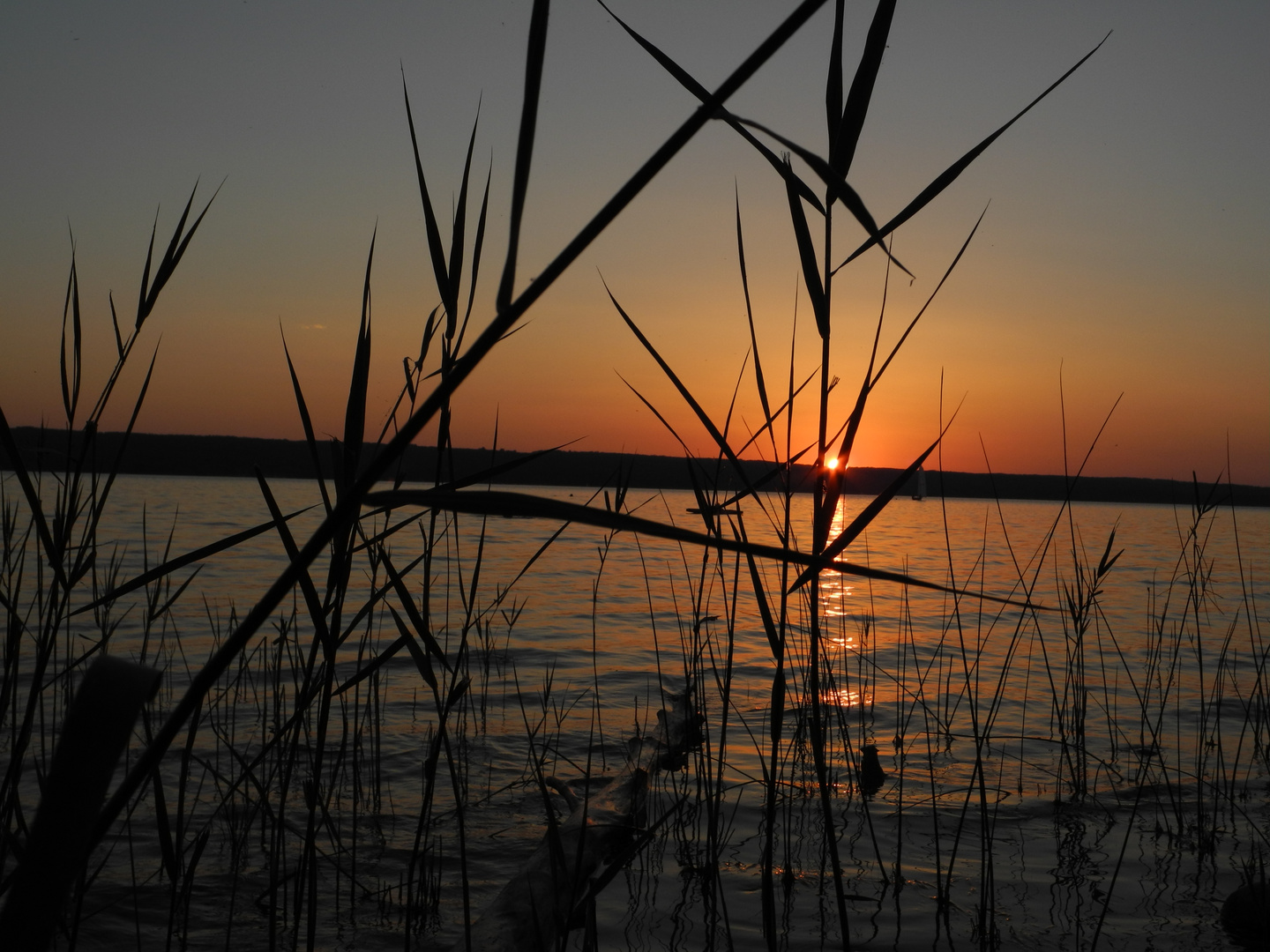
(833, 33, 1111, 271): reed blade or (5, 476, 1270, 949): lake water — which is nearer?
(833, 33, 1111, 271): reed blade

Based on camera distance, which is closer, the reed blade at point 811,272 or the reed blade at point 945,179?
the reed blade at point 945,179

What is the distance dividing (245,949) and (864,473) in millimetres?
52483

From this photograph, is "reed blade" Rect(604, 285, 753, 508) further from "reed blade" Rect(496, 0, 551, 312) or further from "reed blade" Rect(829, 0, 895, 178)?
"reed blade" Rect(496, 0, 551, 312)

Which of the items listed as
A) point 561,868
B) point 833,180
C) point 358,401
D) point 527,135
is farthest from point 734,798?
point 527,135

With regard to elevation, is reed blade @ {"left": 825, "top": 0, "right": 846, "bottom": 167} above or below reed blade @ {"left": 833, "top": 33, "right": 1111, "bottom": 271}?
above

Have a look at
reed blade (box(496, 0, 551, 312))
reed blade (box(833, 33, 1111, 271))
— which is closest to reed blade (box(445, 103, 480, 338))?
reed blade (box(833, 33, 1111, 271))

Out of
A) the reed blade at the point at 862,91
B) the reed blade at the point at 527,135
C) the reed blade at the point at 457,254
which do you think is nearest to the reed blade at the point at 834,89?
the reed blade at the point at 862,91

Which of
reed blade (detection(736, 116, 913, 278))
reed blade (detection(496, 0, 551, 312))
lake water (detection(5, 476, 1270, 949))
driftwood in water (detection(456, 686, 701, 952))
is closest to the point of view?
reed blade (detection(496, 0, 551, 312))

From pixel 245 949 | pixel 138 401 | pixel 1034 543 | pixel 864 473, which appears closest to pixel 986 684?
pixel 245 949

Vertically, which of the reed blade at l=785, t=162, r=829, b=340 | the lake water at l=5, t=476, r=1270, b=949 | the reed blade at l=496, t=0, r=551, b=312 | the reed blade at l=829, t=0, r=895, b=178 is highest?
the reed blade at l=829, t=0, r=895, b=178

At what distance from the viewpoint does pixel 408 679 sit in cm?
556

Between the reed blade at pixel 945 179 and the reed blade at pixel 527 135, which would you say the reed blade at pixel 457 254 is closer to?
the reed blade at pixel 945 179

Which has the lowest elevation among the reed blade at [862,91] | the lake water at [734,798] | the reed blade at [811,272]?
the lake water at [734,798]

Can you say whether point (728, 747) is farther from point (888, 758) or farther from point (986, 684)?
point (986, 684)
